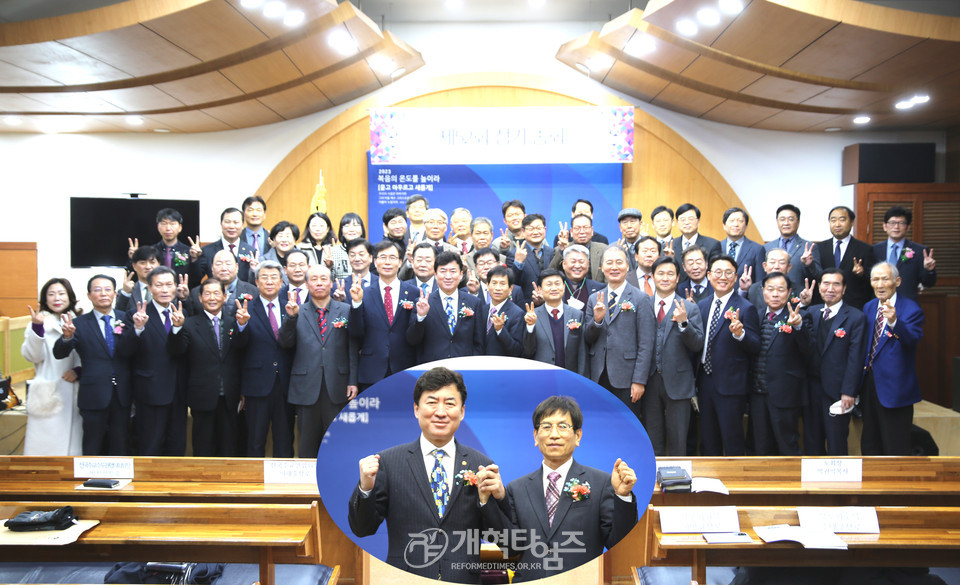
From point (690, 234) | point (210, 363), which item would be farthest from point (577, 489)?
point (690, 234)

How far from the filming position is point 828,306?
4.07 metres

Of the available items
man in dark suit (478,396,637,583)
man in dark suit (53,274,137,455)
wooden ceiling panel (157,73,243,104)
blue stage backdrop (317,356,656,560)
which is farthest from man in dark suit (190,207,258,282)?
man in dark suit (478,396,637,583)

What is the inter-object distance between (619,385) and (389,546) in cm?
232

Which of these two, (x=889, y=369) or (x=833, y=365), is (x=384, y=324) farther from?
(x=889, y=369)

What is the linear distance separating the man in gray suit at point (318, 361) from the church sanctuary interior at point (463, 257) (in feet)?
0.07

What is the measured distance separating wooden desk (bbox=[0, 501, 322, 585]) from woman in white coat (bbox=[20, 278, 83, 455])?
4.75 feet

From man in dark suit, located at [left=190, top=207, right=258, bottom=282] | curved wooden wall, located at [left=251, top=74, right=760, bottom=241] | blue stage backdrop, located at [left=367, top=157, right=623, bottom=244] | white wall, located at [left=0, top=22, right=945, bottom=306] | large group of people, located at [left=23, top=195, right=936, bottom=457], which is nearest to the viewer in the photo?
large group of people, located at [left=23, top=195, right=936, bottom=457]

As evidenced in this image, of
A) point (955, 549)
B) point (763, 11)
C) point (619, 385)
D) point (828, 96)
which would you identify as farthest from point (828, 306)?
point (828, 96)

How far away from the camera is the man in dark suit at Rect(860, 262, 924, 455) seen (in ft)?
12.9

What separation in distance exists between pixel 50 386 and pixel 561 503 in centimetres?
359

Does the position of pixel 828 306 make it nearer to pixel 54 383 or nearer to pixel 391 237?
pixel 391 237

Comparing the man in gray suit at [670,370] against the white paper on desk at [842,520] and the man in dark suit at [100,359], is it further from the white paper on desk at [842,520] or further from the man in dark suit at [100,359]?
the man in dark suit at [100,359]

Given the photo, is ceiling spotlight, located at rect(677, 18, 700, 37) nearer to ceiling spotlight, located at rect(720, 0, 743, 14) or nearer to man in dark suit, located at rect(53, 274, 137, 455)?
ceiling spotlight, located at rect(720, 0, 743, 14)

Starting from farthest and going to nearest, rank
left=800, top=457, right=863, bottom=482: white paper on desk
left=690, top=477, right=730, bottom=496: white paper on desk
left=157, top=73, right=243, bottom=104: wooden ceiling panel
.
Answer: left=157, top=73, right=243, bottom=104: wooden ceiling panel, left=800, top=457, right=863, bottom=482: white paper on desk, left=690, top=477, right=730, bottom=496: white paper on desk
